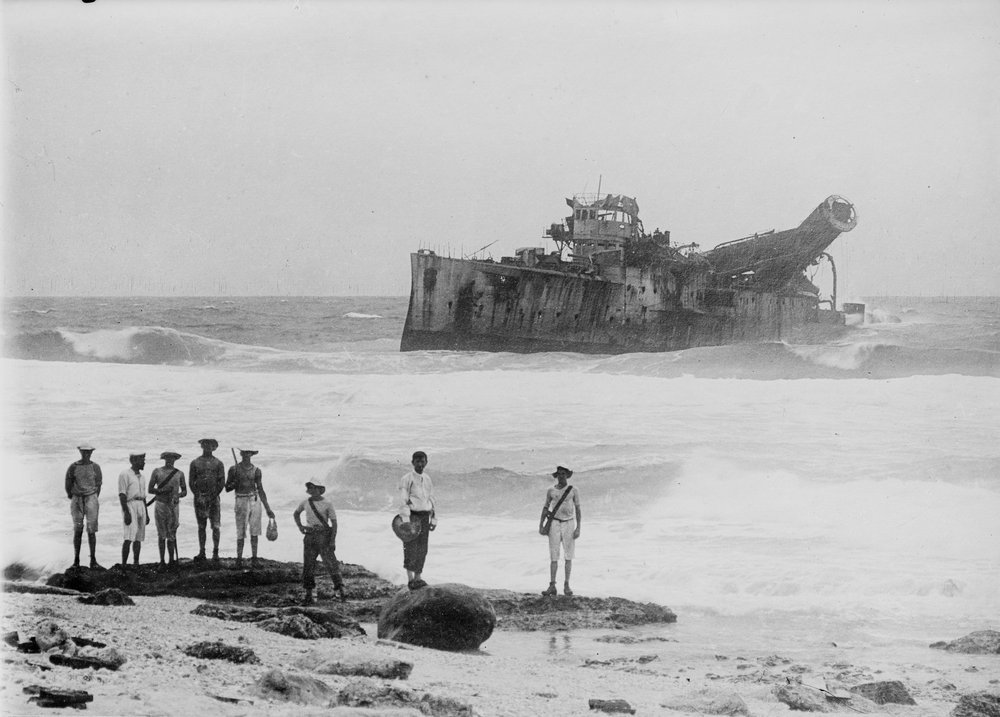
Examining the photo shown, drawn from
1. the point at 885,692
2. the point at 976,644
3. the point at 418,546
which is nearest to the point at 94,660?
the point at 418,546

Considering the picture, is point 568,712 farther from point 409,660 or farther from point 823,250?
point 823,250

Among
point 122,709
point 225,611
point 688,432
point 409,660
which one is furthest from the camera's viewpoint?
point 688,432

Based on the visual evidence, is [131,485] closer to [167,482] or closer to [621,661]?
Result: [167,482]

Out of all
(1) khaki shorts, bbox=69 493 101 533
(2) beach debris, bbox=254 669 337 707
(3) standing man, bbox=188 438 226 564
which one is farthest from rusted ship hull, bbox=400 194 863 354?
(2) beach debris, bbox=254 669 337 707

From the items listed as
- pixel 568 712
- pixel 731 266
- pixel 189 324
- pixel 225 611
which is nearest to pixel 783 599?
pixel 568 712

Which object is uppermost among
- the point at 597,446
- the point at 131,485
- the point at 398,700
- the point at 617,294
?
the point at 617,294
